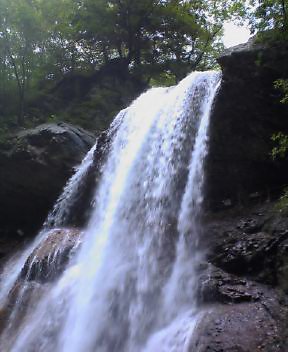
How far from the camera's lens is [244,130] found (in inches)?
389

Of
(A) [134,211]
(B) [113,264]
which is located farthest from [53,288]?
(A) [134,211]

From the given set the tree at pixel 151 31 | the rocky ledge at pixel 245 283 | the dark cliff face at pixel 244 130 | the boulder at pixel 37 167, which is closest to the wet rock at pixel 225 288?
the rocky ledge at pixel 245 283

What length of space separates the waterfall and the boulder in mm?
1738

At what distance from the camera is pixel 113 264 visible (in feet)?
29.5

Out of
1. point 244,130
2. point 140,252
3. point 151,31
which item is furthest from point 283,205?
point 151,31

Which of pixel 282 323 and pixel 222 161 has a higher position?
pixel 222 161

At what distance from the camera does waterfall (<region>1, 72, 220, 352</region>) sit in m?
7.51

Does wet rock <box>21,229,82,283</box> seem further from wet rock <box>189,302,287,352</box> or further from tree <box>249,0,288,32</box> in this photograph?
tree <box>249,0,288,32</box>

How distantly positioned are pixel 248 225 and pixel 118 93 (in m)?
11.2

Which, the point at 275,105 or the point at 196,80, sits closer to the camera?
the point at 275,105

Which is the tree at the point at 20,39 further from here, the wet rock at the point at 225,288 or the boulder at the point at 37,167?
the wet rock at the point at 225,288

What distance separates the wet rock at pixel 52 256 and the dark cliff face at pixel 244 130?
3.46 m

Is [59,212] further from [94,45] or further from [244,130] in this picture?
[94,45]

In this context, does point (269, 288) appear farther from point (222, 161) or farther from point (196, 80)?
point (196, 80)
